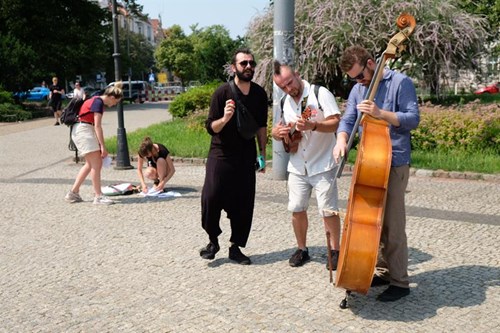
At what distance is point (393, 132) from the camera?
445 centimetres

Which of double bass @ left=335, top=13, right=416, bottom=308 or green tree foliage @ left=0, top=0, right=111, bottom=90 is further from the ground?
green tree foliage @ left=0, top=0, right=111, bottom=90

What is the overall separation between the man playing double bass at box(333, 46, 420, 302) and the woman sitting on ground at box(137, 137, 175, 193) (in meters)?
4.84

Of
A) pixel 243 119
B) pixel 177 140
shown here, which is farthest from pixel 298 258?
pixel 177 140

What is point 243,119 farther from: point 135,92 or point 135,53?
point 135,53

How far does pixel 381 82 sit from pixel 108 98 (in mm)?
5014

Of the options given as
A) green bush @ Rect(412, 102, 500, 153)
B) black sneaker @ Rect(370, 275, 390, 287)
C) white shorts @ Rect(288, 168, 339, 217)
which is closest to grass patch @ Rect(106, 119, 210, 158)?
green bush @ Rect(412, 102, 500, 153)

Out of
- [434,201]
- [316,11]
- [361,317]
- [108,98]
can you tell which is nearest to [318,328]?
[361,317]

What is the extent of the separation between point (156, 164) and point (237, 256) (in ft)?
12.5

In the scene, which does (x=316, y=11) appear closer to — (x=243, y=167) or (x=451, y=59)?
(x=451, y=59)

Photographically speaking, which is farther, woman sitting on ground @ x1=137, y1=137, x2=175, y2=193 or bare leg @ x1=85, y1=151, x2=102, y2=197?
woman sitting on ground @ x1=137, y1=137, x2=175, y2=193

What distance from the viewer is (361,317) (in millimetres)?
4348

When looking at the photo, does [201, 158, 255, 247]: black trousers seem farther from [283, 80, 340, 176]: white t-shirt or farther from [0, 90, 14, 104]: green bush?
[0, 90, 14, 104]: green bush

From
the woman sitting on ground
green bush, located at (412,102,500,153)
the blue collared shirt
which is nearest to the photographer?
the blue collared shirt

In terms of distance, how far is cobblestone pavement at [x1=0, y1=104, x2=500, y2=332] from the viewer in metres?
4.38
